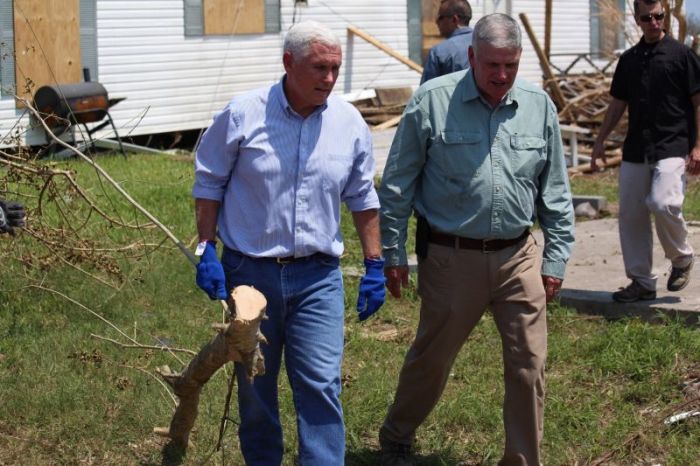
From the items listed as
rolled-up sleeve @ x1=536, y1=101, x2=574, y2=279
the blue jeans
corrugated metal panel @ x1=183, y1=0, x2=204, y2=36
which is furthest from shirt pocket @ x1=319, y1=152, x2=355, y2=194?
corrugated metal panel @ x1=183, y1=0, x2=204, y2=36

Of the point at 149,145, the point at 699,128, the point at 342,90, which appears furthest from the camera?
the point at 342,90

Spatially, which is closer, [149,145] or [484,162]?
[484,162]

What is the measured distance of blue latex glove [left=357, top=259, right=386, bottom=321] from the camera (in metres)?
4.48

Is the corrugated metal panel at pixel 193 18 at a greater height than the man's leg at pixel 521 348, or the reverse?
the corrugated metal panel at pixel 193 18

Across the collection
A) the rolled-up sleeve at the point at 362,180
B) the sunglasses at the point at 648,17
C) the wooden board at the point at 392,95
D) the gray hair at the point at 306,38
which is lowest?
the wooden board at the point at 392,95

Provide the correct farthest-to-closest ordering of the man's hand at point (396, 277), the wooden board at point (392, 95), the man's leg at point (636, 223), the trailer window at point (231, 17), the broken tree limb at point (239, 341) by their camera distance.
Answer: the wooden board at point (392, 95)
the trailer window at point (231, 17)
the man's leg at point (636, 223)
the man's hand at point (396, 277)
the broken tree limb at point (239, 341)

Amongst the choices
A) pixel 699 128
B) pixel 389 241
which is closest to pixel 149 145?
pixel 699 128

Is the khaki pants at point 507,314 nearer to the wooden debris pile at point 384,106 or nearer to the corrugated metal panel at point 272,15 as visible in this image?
the corrugated metal panel at point 272,15

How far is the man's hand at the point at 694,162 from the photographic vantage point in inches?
271

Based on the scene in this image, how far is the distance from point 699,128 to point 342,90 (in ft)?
44.2

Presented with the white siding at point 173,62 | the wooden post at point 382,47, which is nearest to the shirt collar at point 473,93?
the white siding at point 173,62

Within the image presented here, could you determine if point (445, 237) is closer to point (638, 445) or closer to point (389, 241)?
point (389, 241)

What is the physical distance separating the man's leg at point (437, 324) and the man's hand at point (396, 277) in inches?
3.2

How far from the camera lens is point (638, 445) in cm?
528
